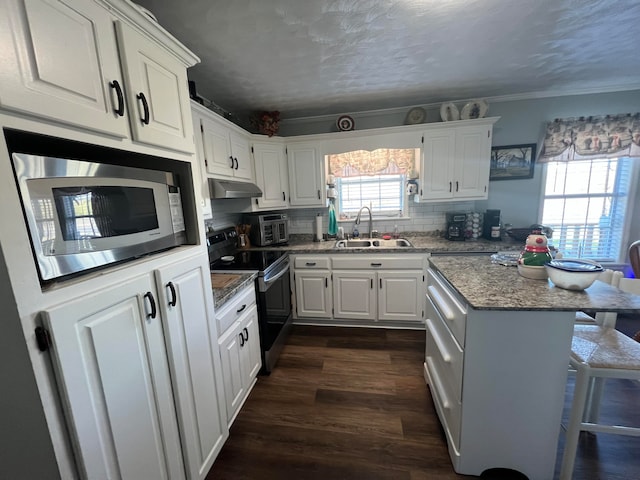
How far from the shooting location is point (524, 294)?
1208mm

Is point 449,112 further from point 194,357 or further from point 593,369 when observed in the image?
point 194,357

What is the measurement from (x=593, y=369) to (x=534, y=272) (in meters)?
0.49

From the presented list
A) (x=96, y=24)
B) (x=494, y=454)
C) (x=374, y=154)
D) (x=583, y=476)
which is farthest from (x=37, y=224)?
(x=374, y=154)

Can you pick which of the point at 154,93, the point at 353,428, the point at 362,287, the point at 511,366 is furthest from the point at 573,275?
the point at 154,93

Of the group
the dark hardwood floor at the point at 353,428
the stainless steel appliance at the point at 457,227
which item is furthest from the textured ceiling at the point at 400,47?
the dark hardwood floor at the point at 353,428

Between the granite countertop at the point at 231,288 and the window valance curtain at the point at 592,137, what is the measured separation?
327 cm

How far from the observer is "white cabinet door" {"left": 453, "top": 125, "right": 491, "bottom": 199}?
8.54 ft

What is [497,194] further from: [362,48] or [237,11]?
[237,11]

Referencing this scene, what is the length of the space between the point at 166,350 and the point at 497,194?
135 inches

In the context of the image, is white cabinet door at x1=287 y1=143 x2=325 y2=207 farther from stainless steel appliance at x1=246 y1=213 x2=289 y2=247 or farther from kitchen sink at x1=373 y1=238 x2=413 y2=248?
kitchen sink at x1=373 y1=238 x2=413 y2=248

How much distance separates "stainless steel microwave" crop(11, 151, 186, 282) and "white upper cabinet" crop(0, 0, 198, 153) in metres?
0.13

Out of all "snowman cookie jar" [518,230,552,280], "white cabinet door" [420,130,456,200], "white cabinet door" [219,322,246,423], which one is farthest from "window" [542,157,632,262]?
"white cabinet door" [219,322,246,423]

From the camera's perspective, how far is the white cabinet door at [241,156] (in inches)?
90.4

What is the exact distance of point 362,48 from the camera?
5.65ft
